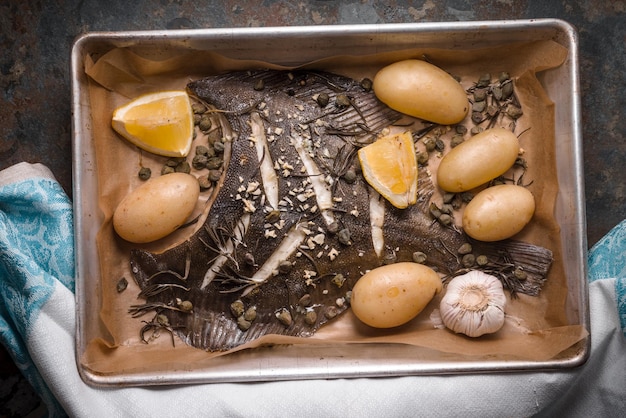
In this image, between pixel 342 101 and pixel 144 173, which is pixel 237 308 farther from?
pixel 342 101

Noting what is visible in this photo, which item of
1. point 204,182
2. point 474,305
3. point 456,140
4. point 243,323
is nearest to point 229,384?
point 243,323

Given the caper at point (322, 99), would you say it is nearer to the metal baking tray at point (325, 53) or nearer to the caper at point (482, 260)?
the metal baking tray at point (325, 53)

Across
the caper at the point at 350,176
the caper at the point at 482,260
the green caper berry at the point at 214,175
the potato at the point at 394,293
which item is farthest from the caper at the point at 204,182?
the caper at the point at 482,260

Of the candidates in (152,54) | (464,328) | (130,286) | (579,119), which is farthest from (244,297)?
(579,119)

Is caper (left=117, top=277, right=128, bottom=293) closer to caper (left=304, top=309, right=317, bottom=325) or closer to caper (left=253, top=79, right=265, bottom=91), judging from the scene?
caper (left=304, top=309, right=317, bottom=325)

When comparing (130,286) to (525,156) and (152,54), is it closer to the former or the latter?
(152,54)

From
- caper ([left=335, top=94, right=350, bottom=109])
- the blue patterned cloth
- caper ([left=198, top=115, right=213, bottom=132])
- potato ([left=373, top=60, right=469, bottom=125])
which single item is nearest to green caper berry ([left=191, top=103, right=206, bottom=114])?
caper ([left=198, top=115, right=213, bottom=132])
